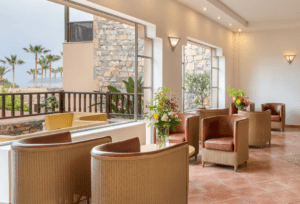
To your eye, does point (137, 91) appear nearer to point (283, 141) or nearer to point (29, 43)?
point (29, 43)

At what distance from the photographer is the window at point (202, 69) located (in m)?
9.16

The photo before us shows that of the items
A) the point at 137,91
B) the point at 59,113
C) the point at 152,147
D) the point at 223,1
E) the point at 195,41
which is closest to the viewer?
the point at 152,147

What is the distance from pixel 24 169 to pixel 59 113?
7.54 ft

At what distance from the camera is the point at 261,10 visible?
8.28 meters

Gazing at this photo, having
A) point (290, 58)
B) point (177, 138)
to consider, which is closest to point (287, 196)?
point (177, 138)

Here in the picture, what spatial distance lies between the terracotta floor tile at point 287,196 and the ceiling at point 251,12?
175 inches

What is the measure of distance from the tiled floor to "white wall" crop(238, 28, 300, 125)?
4.36 meters

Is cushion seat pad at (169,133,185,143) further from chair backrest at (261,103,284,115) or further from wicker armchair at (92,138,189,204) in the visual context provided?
chair backrest at (261,103,284,115)

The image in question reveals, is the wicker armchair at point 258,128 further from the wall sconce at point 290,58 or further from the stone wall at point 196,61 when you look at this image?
the wall sconce at point 290,58

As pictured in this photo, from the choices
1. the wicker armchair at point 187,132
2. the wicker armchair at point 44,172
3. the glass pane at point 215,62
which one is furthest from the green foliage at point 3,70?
the glass pane at point 215,62

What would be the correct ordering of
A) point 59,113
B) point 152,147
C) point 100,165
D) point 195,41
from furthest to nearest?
point 195,41 → point 59,113 → point 152,147 → point 100,165

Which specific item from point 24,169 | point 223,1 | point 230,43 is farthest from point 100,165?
point 230,43

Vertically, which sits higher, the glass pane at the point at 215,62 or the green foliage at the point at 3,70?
the glass pane at the point at 215,62

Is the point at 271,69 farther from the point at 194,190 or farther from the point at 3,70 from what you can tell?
the point at 3,70
